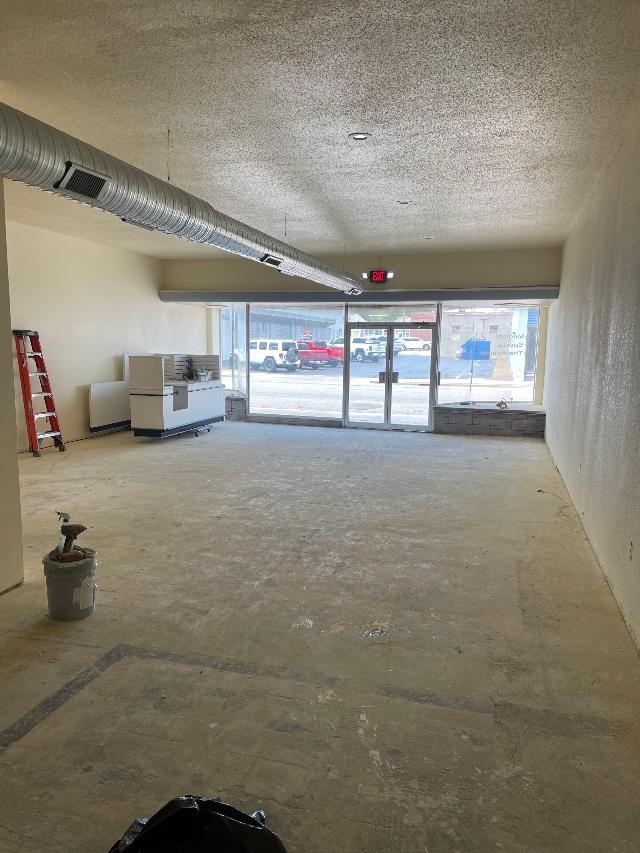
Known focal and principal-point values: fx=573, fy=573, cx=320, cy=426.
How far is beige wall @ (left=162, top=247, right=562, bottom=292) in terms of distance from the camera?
939cm

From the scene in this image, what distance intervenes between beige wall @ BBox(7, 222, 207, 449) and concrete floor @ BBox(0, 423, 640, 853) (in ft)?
12.6

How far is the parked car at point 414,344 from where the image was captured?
10633 millimetres

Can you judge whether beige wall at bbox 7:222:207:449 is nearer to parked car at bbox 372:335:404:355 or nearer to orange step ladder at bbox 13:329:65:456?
orange step ladder at bbox 13:329:65:456

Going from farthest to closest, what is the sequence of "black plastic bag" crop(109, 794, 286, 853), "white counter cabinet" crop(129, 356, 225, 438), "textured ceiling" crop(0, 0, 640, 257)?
"white counter cabinet" crop(129, 356, 225, 438)
"textured ceiling" crop(0, 0, 640, 257)
"black plastic bag" crop(109, 794, 286, 853)

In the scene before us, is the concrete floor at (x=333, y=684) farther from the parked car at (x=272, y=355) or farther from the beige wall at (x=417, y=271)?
the parked car at (x=272, y=355)

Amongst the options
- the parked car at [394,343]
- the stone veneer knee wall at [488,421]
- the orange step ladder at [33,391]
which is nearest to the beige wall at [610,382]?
the stone veneer knee wall at [488,421]

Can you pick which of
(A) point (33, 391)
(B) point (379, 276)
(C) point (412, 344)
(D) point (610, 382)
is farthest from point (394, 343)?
(D) point (610, 382)

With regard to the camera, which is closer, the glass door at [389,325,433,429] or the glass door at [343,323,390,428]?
the glass door at [389,325,433,429]

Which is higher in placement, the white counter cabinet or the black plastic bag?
the white counter cabinet

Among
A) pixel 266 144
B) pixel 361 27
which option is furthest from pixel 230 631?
pixel 266 144

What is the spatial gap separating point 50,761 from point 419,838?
4.58ft

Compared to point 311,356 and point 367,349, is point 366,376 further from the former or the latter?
point 311,356

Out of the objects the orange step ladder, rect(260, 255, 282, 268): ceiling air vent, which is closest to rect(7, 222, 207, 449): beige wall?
the orange step ladder

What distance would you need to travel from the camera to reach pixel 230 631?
321 cm
